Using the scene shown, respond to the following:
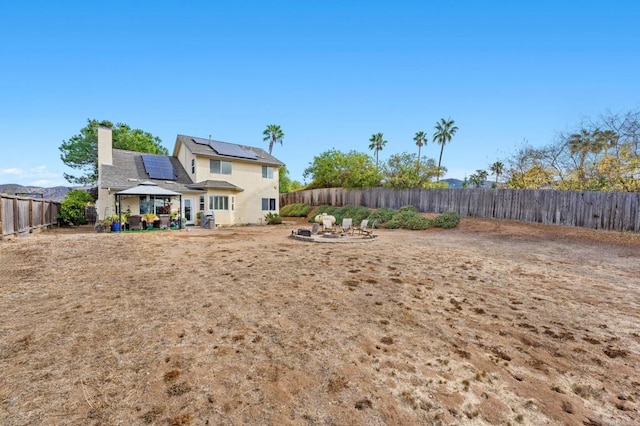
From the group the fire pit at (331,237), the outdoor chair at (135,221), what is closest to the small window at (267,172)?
the outdoor chair at (135,221)

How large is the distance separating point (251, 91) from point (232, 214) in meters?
8.84

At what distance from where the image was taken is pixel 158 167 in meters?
18.7

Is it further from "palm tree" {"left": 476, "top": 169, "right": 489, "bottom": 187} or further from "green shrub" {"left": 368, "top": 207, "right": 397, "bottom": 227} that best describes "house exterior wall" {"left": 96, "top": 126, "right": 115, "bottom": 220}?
"palm tree" {"left": 476, "top": 169, "right": 489, "bottom": 187}

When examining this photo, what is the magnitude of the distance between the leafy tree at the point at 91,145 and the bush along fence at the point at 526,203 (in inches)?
981

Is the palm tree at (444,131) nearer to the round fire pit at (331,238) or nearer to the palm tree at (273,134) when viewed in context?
the palm tree at (273,134)

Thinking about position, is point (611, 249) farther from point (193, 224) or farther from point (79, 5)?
point (79, 5)

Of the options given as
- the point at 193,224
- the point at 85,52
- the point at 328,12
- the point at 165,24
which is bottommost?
the point at 193,224

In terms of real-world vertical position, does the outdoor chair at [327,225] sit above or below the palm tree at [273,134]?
below

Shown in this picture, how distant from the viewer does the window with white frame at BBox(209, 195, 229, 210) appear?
18141 millimetres

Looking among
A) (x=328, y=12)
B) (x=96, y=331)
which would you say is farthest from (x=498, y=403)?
(x=328, y=12)

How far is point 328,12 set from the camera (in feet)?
43.5

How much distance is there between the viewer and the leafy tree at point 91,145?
1179 inches

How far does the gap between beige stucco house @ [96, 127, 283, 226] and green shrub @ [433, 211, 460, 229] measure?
12.3 metres

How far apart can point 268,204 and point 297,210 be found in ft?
17.1
